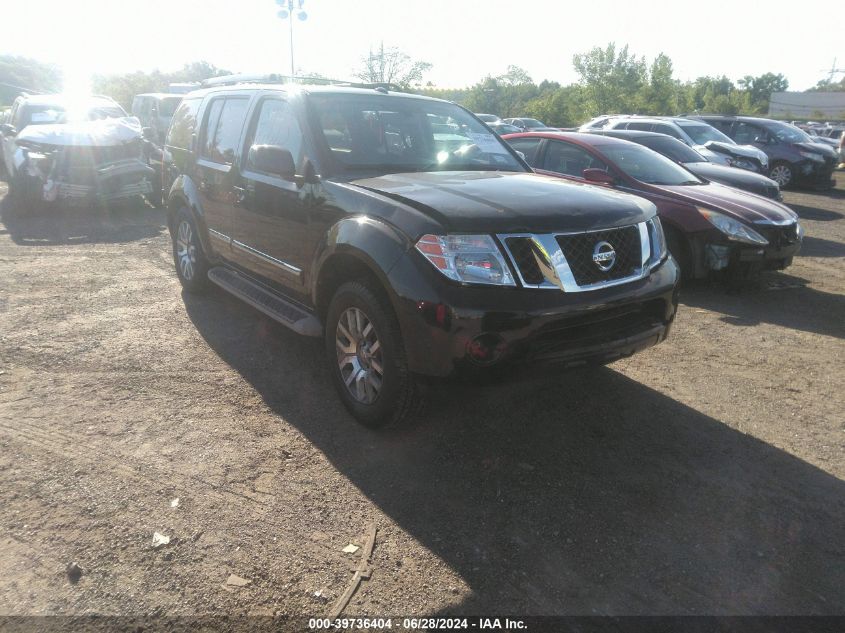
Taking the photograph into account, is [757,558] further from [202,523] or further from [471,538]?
[202,523]

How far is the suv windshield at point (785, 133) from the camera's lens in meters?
15.4

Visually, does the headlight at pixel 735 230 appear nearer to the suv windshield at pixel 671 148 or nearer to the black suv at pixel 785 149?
the suv windshield at pixel 671 148

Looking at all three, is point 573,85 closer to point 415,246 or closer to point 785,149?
point 785,149

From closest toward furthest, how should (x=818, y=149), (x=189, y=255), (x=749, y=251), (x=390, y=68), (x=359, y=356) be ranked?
(x=359, y=356)
(x=189, y=255)
(x=749, y=251)
(x=818, y=149)
(x=390, y=68)

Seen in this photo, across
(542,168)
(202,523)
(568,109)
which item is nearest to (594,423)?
(202,523)

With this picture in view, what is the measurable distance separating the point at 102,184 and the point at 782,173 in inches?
587

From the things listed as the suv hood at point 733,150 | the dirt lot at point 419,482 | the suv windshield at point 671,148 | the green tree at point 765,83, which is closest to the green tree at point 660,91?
the suv hood at point 733,150

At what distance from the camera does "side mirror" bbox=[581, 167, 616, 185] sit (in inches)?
256

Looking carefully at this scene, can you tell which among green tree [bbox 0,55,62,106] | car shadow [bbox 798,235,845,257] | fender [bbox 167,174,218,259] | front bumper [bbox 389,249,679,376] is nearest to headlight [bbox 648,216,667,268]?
front bumper [bbox 389,249,679,376]

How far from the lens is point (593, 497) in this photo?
9.98ft

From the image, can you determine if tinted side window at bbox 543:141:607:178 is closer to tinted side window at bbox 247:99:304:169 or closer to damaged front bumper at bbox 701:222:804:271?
damaged front bumper at bbox 701:222:804:271

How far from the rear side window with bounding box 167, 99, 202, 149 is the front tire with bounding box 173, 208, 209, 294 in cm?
65

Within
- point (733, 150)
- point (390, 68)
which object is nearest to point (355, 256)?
point (733, 150)

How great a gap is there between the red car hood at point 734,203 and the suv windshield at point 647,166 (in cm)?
19
